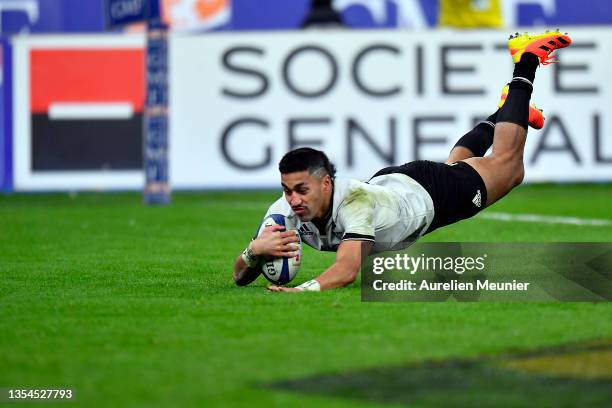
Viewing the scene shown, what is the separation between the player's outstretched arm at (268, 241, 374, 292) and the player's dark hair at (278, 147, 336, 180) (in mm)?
521

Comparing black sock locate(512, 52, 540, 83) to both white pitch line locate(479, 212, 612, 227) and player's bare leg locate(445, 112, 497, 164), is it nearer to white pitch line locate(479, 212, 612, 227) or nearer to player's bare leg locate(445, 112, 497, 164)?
player's bare leg locate(445, 112, 497, 164)

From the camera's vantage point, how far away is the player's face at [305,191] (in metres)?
8.22

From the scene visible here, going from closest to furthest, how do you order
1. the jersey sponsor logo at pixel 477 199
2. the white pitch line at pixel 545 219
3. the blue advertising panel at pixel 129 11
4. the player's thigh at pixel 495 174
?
the jersey sponsor logo at pixel 477 199, the player's thigh at pixel 495 174, the white pitch line at pixel 545 219, the blue advertising panel at pixel 129 11

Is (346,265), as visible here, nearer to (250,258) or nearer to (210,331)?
(250,258)

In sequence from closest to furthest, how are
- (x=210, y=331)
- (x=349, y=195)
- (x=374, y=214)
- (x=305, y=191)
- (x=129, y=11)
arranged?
1. (x=210, y=331)
2. (x=305, y=191)
3. (x=349, y=195)
4. (x=374, y=214)
5. (x=129, y=11)

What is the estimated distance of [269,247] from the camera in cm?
825

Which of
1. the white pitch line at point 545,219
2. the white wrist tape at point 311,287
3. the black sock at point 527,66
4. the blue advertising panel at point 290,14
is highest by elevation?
the blue advertising panel at point 290,14

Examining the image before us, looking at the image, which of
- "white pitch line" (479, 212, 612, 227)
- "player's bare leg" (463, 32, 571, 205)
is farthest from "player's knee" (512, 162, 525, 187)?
"white pitch line" (479, 212, 612, 227)

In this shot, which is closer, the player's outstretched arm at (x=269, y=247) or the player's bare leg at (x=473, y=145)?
the player's outstretched arm at (x=269, y=247)

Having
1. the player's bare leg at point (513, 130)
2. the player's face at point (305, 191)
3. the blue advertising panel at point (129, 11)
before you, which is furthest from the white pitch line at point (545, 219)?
the player's face at point (305, 191)

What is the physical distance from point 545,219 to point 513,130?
18.1 feet

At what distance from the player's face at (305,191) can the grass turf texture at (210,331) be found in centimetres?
56

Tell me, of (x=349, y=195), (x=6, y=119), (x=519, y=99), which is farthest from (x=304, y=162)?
(x=6, y=119)

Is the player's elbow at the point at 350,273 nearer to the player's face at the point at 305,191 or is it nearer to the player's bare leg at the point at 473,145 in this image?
the player's face at the point at 305,191
